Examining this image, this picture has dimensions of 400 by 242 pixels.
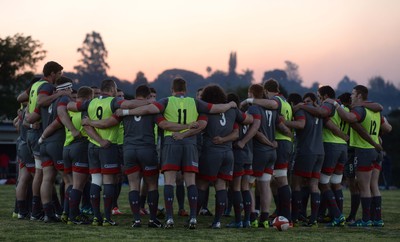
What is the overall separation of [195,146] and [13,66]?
38834 millimetres

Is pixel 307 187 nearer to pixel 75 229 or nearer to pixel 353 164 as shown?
pixel 353 164

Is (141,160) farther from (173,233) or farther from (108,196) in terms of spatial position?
(173,233)

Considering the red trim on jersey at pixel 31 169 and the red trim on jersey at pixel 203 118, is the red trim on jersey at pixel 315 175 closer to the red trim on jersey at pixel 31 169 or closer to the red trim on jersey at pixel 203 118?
the red trim on jersey at pixel 203 118

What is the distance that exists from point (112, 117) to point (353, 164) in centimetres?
479

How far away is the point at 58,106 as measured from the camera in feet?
45.9

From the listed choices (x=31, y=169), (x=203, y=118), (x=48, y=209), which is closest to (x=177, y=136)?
(x=203, y=118)

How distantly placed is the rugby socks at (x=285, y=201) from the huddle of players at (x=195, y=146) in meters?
0.02

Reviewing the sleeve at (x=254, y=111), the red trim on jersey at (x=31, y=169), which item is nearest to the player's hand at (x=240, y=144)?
the sleeve at (x=254, y=111)

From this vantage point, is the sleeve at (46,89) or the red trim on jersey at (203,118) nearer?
the red trim on jersey at (203,118)

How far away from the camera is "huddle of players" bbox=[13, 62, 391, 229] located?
12930mm

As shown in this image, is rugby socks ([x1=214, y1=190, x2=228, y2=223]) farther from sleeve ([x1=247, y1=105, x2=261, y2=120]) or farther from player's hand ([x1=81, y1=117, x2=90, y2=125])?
player's hand ([x1=81, y1=117, x2=90, y2=125])

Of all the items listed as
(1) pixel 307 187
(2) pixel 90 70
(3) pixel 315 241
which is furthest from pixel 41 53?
(2) pixel 90 70

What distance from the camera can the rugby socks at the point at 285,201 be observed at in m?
13.9

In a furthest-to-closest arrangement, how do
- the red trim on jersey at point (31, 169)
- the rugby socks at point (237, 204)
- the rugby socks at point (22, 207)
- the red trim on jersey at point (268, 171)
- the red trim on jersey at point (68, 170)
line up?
the red trim on jersey at point (31, 169) < the rugby socks at point (22, 207) < the red trim on jersey at point (68, 170) < the red trim on jersey at point (268, 171) < the rugby socks at point (237, 204)
